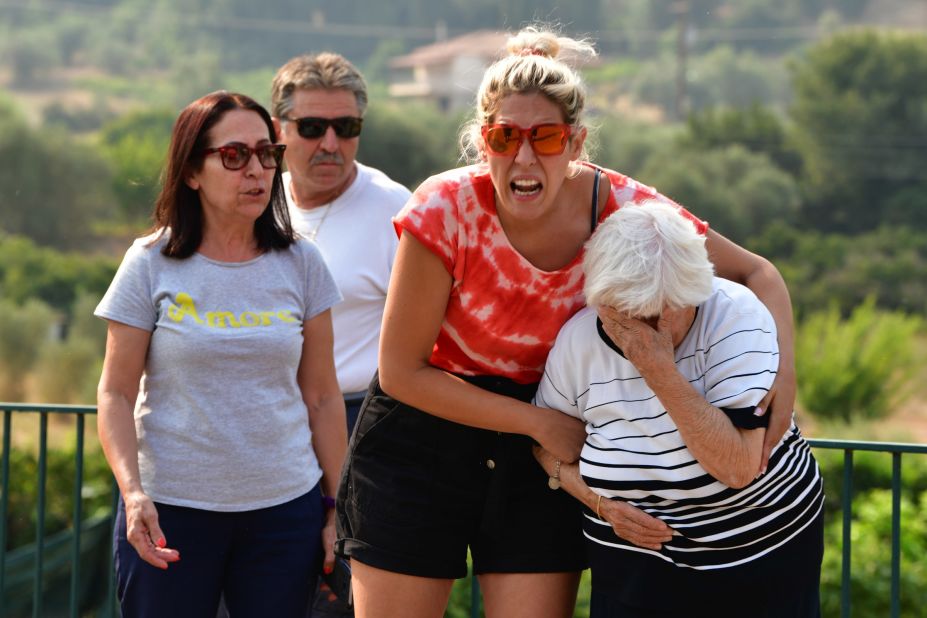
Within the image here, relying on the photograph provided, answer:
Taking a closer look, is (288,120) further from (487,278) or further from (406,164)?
(406,164)

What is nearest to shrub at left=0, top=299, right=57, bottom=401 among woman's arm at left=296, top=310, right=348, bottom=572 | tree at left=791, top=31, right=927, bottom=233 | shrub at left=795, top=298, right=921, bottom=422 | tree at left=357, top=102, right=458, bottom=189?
tree at left=357, top=102, right=458, bottom=189

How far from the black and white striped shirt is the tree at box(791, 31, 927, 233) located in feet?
138

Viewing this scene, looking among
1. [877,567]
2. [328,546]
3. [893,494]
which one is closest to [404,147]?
[877,567]

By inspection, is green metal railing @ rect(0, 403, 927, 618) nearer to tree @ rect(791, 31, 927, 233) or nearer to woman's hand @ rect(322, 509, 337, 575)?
woman's hand @ rect(322, 509, 337, 575)

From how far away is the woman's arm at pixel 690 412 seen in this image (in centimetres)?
205

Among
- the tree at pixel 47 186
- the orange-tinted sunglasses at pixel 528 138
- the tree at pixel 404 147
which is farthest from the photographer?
the tree at pixel 404 147

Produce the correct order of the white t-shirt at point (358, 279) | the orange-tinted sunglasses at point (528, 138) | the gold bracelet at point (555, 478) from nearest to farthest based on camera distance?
1. the orange-tinted sunglasses at point (528, 138)
2. the gold bracelet at point (555, 478)
3. the white t-shirt at point (358, 279)

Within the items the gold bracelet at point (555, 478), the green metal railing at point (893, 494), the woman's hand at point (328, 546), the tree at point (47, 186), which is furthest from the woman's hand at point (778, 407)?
the tree at point (47, 186)

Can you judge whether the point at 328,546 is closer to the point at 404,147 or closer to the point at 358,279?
the point at 358,279

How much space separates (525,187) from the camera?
2.19m

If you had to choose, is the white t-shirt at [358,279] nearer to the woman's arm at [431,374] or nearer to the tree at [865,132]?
the woman's arm at [431,374]

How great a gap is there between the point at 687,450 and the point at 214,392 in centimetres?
103

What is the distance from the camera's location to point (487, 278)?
2.23m

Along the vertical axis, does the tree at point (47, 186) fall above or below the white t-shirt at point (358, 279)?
above
